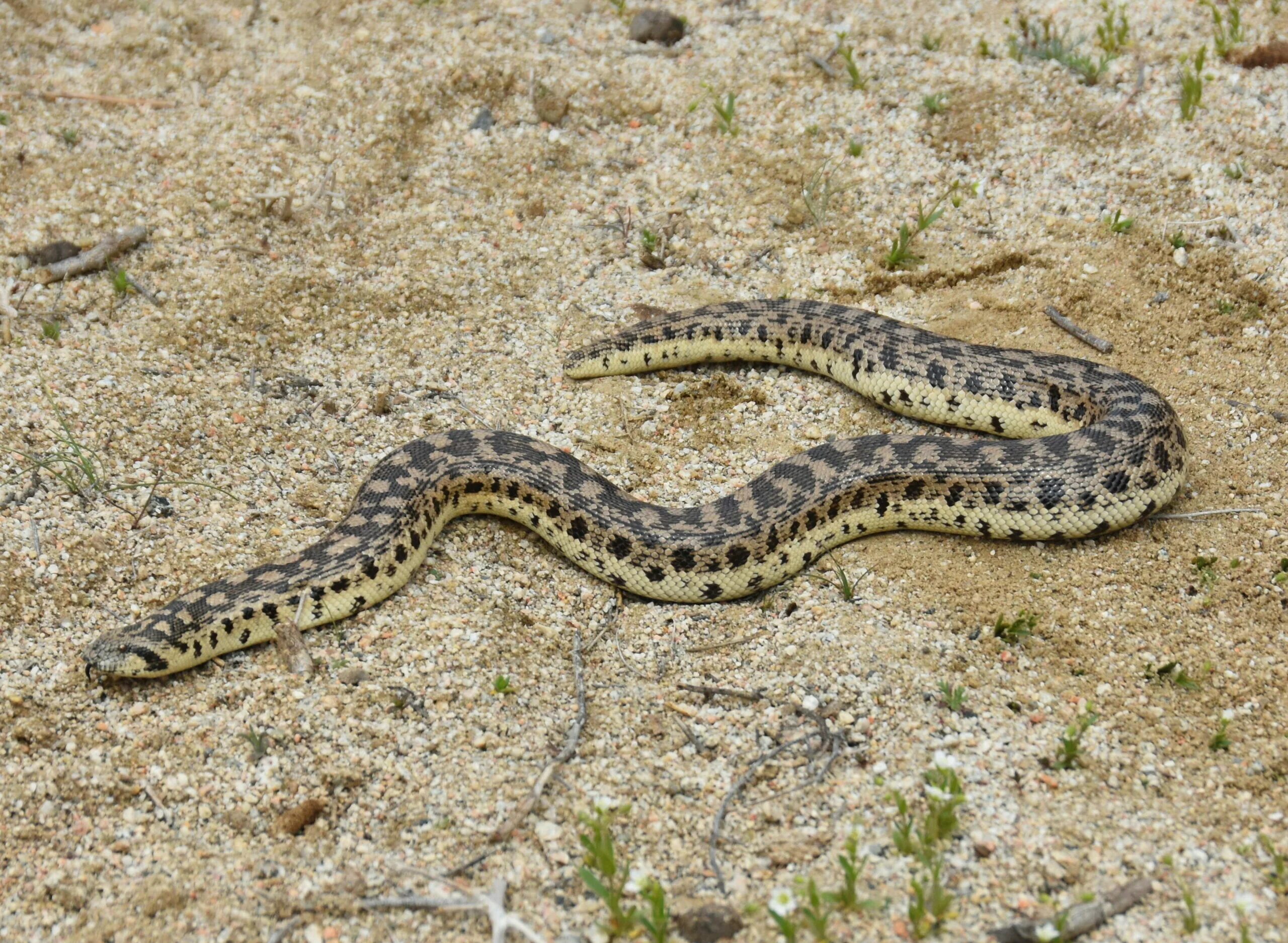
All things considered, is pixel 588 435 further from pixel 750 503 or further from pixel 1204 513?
pixel 1204 513

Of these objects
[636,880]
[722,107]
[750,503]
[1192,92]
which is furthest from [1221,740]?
[722,107]

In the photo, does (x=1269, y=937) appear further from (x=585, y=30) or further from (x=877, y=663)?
(x=585, y=30)

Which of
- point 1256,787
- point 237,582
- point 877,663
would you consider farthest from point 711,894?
point 237,582

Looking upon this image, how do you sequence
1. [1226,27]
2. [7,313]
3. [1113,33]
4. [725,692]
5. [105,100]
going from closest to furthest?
[725,692] → [7,313] → [105,100] → [1113,33] → [1226,27]

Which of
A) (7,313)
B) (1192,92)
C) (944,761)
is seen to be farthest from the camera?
(1192,92)

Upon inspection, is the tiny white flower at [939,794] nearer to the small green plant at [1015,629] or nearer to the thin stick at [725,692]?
the thin stick at [725,692]
